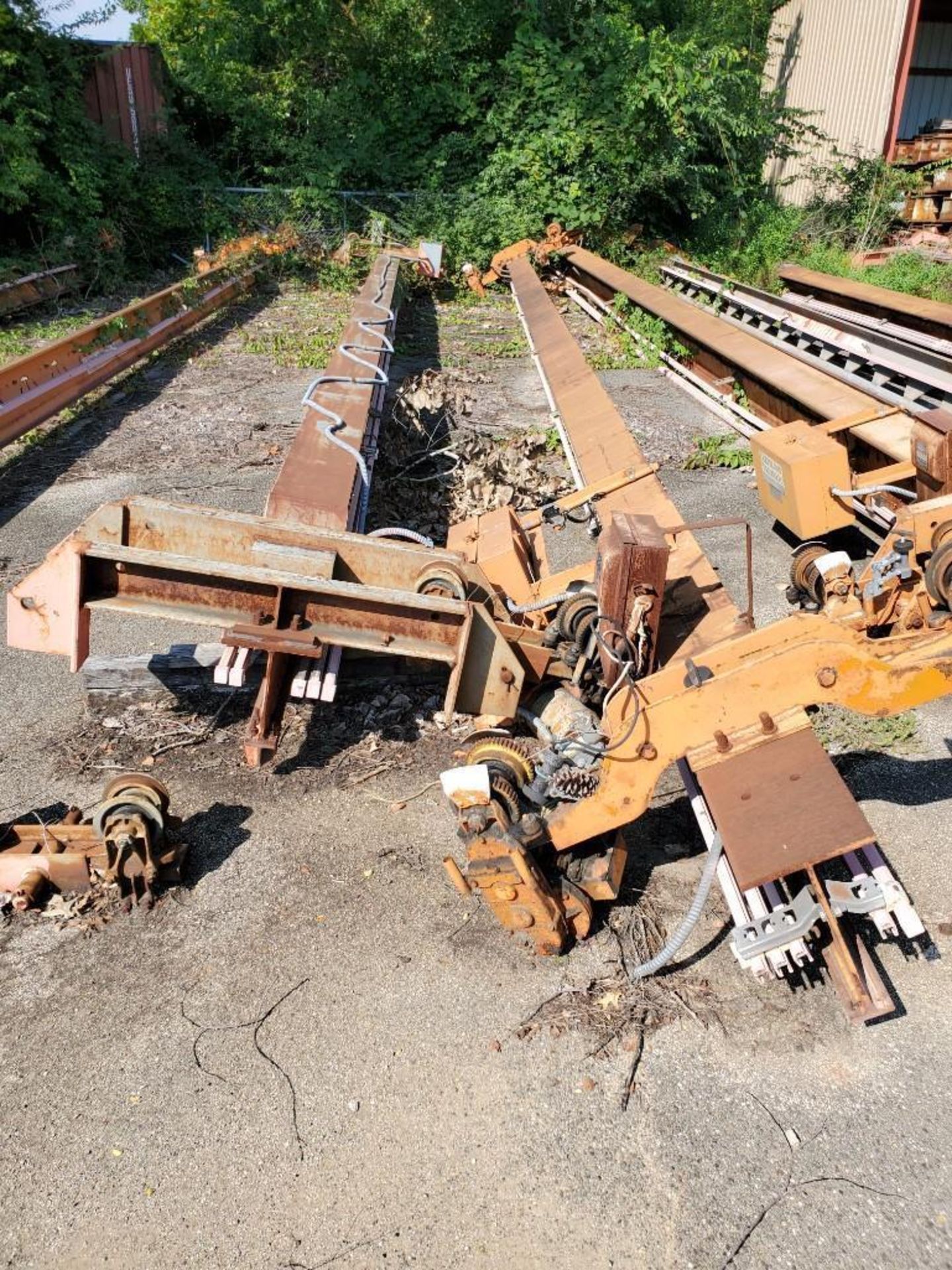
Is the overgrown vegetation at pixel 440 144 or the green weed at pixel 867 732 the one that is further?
the overgrown vegetation at pixel 440 144

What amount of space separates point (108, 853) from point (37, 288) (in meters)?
11.7

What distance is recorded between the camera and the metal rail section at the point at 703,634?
2561 mm

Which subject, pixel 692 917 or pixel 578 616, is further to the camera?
pixel 578 616

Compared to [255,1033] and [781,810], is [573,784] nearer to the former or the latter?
[781,810]

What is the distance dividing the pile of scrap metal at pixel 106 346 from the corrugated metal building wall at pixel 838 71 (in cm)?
1057

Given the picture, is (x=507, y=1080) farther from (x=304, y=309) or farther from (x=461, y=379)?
(x=304, y=309)

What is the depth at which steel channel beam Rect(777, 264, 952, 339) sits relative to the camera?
32.3 ft

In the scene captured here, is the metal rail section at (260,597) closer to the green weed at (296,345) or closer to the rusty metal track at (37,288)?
the green weed at (296,345)

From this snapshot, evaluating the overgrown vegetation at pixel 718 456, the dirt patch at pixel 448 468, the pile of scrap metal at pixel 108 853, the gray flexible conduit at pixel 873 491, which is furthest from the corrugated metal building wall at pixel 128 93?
the pile of scrap metal at pixel 108 853

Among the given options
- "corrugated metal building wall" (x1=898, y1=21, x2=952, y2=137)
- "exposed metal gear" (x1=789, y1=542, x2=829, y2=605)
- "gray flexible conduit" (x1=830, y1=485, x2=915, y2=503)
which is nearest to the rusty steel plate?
"exposed metal gear" (x1=789, y1=542, x2=829, y2=605)

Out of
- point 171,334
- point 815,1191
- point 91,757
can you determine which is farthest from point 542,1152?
point 171,334

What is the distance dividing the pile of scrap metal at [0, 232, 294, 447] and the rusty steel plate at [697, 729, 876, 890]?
695cm

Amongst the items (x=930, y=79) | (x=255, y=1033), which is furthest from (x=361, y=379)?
(x=930, y=79)

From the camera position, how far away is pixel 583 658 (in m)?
3.71
